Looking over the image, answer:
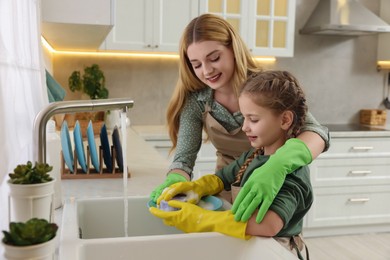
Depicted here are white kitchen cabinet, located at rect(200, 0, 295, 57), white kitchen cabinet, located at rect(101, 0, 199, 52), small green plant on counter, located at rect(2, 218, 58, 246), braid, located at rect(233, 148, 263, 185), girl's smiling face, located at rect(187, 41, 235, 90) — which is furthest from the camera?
white kitchen cabinet, located at rect(200, 0, 295, 57)

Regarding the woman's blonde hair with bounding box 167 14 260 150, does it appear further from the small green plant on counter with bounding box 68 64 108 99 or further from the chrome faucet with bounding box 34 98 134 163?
the small green plant on counter with bounding box 68 64 108 99

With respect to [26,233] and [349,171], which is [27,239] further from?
[349,171]

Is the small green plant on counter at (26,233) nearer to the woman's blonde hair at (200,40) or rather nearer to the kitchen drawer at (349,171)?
the woman's blonde hair at (200,40)

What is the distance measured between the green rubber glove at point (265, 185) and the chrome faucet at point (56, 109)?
0.32m

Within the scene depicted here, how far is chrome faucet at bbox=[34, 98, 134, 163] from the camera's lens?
72 centimetres

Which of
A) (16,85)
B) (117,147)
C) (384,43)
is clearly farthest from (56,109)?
(384,43)

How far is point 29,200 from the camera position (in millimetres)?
554

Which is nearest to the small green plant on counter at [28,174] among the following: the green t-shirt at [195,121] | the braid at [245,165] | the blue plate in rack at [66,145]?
the braid at [245,165]

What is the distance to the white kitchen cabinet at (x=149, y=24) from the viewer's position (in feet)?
10.3

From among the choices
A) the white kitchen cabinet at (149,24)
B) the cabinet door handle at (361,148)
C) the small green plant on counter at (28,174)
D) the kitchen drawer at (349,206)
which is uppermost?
the white kitchen cabinet at (149,24)

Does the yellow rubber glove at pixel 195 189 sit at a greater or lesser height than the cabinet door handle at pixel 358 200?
greater

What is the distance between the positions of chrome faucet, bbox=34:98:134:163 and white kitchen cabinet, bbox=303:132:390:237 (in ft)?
8.96

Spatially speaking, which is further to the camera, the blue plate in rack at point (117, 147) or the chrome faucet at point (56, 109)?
the blue plate in rack at point (117, 147)

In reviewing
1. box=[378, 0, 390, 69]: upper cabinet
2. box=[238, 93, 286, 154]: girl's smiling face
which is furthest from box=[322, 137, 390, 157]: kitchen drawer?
box=[238, 93, 286, 154]: girl's smiling face
